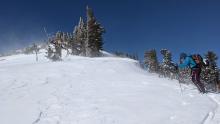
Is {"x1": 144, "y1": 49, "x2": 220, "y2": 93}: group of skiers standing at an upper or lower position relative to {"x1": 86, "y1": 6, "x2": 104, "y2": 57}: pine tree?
lower

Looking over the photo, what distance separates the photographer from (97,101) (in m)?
12.0

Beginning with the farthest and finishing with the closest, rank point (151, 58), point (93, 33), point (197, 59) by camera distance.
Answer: point (151, 58), point (93, 33), point (197, 59)

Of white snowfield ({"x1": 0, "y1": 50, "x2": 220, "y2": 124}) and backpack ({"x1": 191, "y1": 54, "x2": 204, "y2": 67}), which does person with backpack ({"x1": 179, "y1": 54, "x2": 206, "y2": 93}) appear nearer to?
backpack ({"x1": 191, "y1": 54, "x2": 204, "y2": 67})

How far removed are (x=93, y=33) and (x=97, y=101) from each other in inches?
1757

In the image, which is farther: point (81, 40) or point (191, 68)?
point (81, 40)

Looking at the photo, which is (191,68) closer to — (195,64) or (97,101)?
(195,64)

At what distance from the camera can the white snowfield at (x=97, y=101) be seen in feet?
32.1

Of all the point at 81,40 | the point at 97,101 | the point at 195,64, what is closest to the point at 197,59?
the point at 195,64

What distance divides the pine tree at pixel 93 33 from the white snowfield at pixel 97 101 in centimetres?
3736

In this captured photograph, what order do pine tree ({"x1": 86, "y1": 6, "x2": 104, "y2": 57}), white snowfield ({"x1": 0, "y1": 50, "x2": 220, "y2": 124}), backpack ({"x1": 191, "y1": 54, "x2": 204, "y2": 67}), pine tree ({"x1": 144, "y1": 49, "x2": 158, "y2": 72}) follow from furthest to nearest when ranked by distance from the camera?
1. pine tree ({"x1": 144, "y1": 49, "x2": 158, "y2": 72})
2. pine tree ({"x1": 86, "y1": 6, "x2": 104, "y2": 57})
3. backpack ({"x1": 191, "y1": 54, "x2": 204, "y2": 67})
4. white snowfield ({"x1": 0, "y1": 50, "x2": 220, "y2": 124})

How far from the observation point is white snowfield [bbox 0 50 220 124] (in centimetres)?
980

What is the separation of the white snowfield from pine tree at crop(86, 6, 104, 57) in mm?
37359

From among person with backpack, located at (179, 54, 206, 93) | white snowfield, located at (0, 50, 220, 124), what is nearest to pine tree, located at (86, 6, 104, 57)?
white snowfield, located at (0, 50, 220, 124)

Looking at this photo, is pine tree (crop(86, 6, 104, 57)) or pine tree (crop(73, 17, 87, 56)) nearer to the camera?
pine tree (crop(86, 6, 104, 57))
